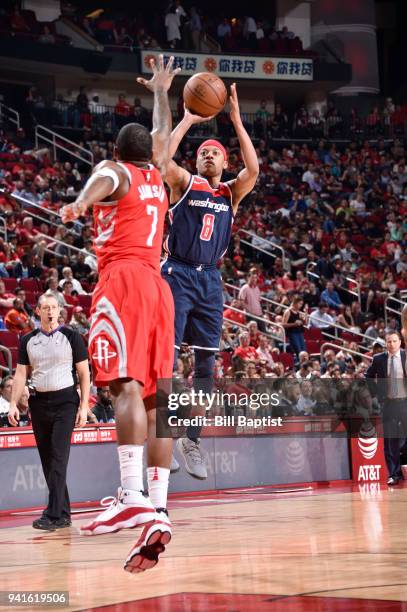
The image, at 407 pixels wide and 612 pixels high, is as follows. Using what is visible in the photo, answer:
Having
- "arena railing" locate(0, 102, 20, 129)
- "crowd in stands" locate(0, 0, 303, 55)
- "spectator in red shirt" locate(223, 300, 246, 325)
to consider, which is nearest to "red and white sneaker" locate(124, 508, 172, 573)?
"spectator in red shirt" locate(223, 300, 246, 325)

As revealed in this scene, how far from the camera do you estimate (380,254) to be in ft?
81.9

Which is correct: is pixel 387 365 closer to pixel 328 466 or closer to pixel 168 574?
pixel 328 466

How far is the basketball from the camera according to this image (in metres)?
6.97

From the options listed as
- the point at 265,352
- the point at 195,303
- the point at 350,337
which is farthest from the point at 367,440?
the point at 195,303

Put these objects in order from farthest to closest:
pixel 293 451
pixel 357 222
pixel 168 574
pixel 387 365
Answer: pixel 357 222 < pixel 293 451 < pixel 387 365 < pixel 168 574

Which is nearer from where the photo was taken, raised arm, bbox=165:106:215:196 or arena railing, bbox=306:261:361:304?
raised arm, bbox=165:106:215:196

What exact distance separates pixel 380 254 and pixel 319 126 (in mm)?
7628

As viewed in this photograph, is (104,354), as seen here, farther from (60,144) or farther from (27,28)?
(27,28)

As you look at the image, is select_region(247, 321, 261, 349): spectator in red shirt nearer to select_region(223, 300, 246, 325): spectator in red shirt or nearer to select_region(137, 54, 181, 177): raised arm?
select_region(223, 300, 246, 325): spectator in red shirt

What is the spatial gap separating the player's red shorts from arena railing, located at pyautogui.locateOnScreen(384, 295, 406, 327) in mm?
15876

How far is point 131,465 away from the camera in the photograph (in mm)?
5336

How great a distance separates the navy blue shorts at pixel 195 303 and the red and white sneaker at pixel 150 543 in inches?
92.8

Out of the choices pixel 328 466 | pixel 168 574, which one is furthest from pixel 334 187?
pixel 168 574

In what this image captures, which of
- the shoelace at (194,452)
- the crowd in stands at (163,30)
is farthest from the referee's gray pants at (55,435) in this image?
the crowd in stands at (163,30)
